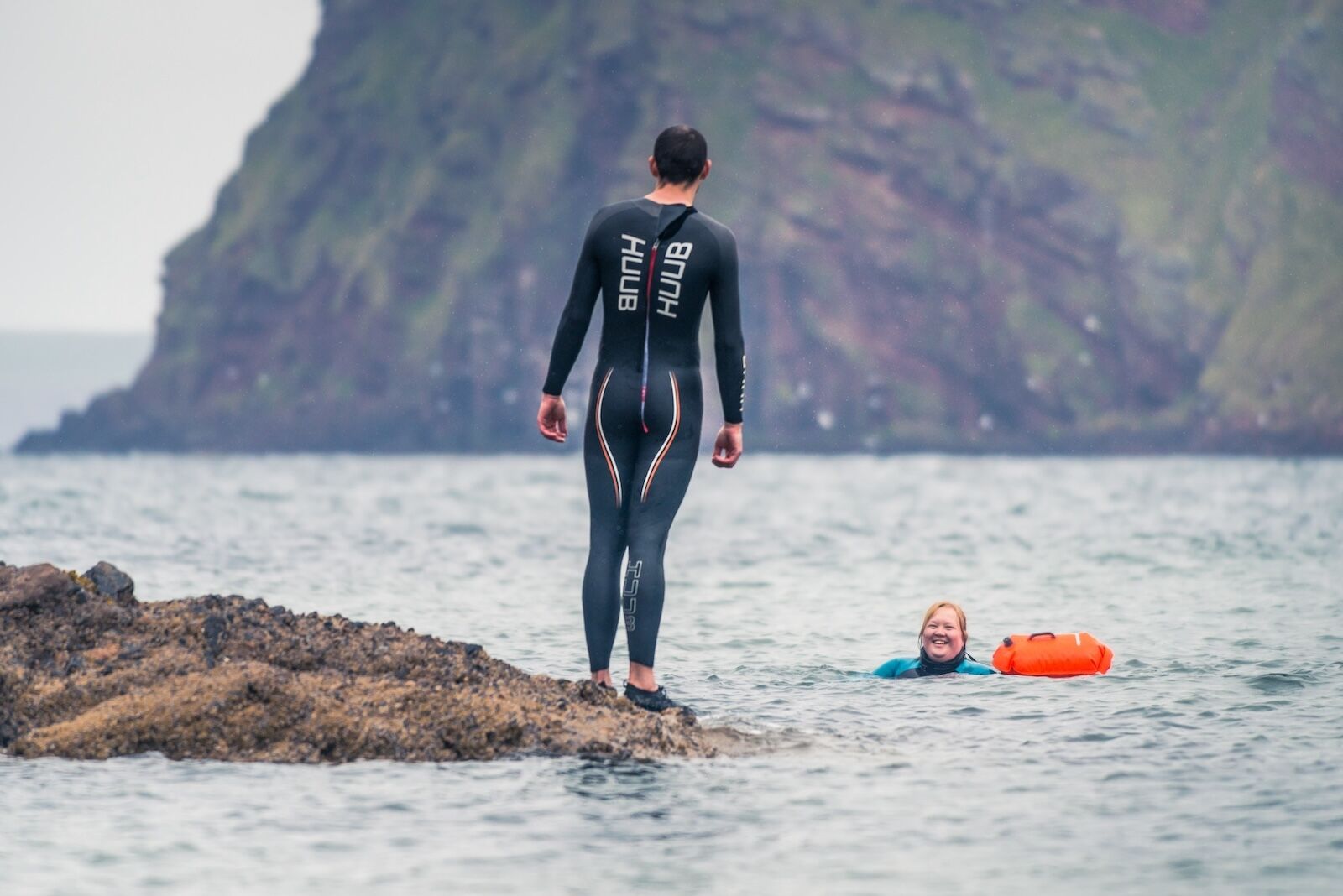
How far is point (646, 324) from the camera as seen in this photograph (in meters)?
9.88

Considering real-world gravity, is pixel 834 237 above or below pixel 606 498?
above

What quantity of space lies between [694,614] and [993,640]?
3.59 metres

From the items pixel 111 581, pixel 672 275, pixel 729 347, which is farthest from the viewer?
pixel 111 581

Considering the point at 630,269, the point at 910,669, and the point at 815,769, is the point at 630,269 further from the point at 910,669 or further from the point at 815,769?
the point at 910,669

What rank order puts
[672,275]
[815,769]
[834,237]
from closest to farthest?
[815,769] → [672,275] → [834,237]

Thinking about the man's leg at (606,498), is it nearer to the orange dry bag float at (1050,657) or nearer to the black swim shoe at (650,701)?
the black swim shoe at (650,701)

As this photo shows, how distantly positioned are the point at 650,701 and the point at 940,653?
10.3 feet

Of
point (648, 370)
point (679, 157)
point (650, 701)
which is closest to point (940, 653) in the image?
point (650, 701)

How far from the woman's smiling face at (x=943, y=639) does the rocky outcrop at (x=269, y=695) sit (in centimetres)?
315

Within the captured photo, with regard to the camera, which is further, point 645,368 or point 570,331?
point 570,331

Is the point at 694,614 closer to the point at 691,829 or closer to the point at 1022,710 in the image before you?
the point at 1022,710

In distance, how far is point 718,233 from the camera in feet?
32.6

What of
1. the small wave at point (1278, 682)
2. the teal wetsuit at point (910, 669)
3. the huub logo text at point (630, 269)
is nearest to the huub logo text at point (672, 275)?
the huub logo text at point (630, 269)

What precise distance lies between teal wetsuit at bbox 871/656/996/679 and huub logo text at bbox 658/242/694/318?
3847 millimetres
